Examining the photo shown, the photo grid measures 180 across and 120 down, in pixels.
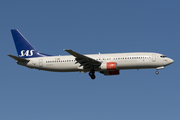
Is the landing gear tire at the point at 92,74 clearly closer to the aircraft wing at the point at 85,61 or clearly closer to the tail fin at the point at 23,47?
the aircraft wing at the point at 85,61

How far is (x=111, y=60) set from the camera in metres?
46.9

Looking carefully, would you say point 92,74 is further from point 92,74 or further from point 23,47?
point 23,47

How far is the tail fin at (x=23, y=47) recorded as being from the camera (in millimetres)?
50912

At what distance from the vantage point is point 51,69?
48656 millimetres

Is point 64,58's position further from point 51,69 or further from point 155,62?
point 155,62

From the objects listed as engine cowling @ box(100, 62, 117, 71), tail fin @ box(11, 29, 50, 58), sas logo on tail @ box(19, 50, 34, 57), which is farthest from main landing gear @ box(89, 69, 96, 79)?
sas logo on tail @ box(19, 50, 34, 57)

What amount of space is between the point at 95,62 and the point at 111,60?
2.69 m

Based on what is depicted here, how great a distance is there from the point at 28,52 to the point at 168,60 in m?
24.4

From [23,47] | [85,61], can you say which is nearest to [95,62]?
[85,61]

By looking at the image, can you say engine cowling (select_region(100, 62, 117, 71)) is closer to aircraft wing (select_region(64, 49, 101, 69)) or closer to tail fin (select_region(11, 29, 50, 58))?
aircraft wing (select_region(64, 49, 101, 69))

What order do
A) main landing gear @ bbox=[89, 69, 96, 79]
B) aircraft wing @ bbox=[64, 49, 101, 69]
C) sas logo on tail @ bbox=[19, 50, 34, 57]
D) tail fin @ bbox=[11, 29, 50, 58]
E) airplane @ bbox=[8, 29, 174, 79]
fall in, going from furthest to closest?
sas logo on tail @ bbox=[19, 50, 34, 57]
tail fin @ bbox=[11, 29, 50, 58]
main landing gear @ bbox=[89, 69, 96, 79]
airplane @ bbox=[8, 29, 174, 79]
aircraft wing @ bbox=[64, 49, 101, 69]

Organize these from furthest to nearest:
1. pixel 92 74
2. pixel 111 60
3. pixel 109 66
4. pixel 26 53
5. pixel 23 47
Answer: pixel 23 47 < pixel 26 53 < pixel 92 74 < pixel 111 60 < pixel 109 66

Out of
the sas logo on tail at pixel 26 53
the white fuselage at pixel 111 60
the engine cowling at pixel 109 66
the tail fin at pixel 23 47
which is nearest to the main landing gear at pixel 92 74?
the white fuselage at pixel 111 60

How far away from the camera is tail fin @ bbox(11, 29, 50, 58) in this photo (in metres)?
A: 50.9
